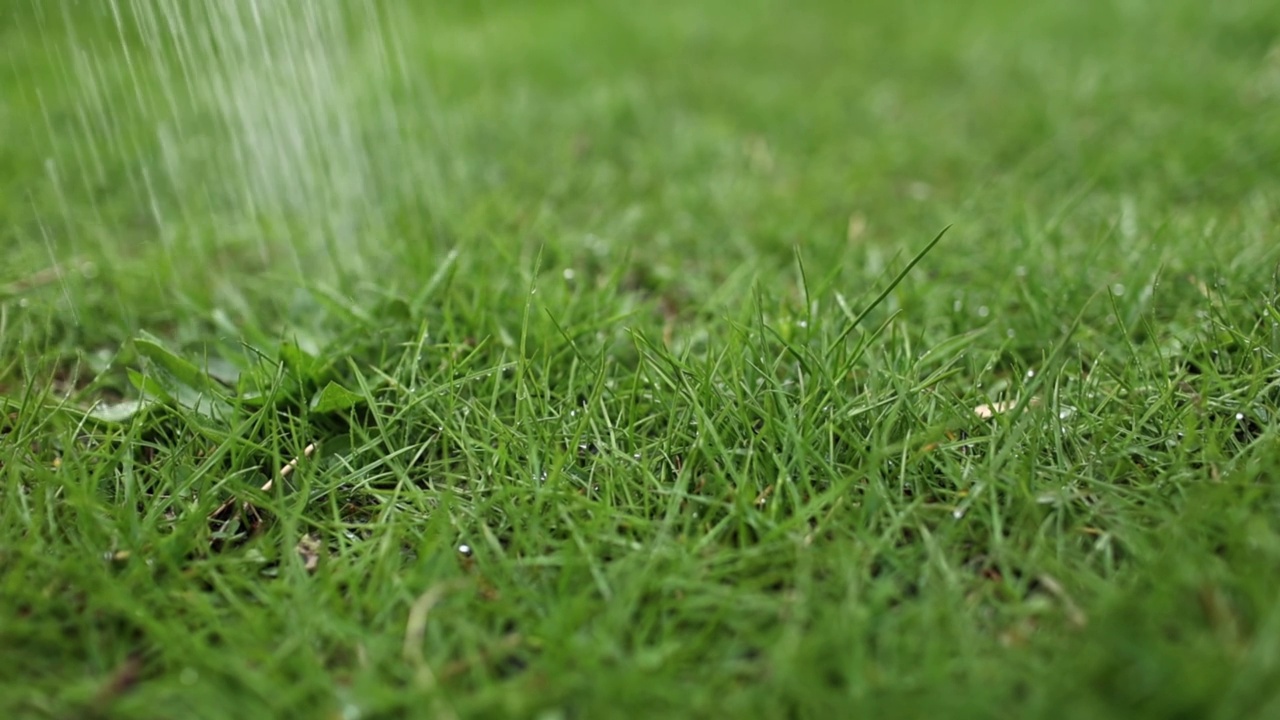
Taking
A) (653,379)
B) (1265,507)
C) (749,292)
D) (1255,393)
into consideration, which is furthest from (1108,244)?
(653,379)

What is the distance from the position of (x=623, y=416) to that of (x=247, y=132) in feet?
5.75

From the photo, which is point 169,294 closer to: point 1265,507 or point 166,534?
point 166,534

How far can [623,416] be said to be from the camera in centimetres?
157

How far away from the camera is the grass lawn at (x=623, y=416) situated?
3.67 ft

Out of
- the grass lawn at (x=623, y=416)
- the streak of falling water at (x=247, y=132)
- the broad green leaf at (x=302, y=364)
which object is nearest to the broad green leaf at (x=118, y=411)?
the grass lawn at (x=623, y=416)

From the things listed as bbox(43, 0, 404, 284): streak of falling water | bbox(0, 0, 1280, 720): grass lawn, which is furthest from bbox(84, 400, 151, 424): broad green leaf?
bbox(43, 0, 404, 284): streak of falling water

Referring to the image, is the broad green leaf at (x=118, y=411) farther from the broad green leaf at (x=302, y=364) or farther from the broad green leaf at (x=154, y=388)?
the broad green leaf at (x=302, y=364)

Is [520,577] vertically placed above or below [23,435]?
below

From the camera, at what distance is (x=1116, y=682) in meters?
1.03

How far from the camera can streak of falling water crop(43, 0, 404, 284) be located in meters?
2.25

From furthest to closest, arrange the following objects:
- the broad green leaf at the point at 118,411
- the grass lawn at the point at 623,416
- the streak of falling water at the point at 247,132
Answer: the streak of falling water at the point at 247,132 < the broad green leaf at the point at 118,411 < the grass lawn at the point at 623,416

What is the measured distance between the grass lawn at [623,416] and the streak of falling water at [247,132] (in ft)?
0.06

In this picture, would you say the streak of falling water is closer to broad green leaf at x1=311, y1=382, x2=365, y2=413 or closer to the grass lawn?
the grass lawn

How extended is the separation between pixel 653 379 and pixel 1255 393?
3.13ft
